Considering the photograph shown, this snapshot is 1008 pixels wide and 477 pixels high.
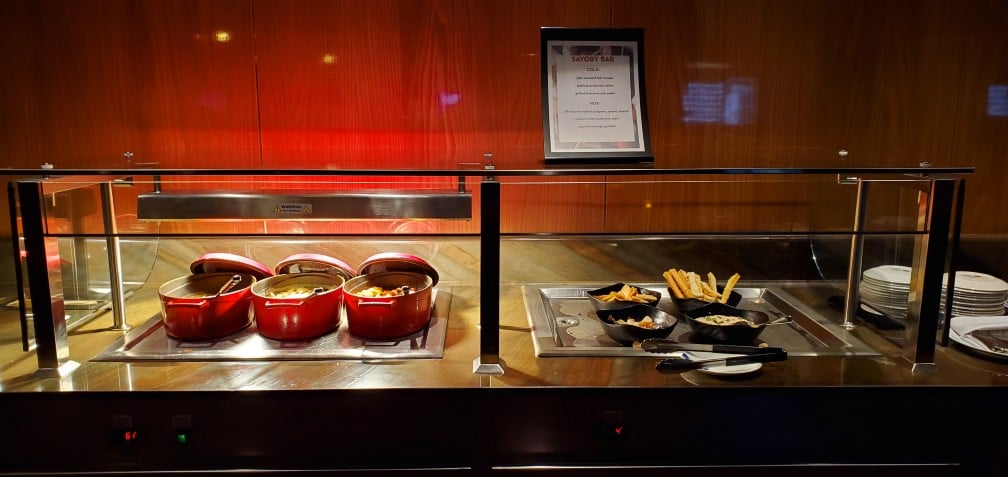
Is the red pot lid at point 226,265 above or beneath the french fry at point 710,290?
above

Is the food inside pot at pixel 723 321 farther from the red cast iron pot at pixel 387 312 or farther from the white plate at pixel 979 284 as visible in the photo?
the red cast iron pot at pixel 387 312

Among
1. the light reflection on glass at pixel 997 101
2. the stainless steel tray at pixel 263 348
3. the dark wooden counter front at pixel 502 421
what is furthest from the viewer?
the light reflection on glass at pixel 997 101

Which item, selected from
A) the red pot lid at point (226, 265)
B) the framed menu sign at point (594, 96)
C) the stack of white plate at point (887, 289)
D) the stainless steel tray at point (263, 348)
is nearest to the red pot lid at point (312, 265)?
the red pot lid at point (226, 265)

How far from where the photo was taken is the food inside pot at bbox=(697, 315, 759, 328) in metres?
1.59

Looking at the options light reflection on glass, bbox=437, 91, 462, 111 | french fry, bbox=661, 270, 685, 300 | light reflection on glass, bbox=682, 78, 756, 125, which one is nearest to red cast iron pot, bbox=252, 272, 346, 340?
light reflection on glass, bbox=437, 91, 462, 111

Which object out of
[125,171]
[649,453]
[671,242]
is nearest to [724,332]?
[649,453]

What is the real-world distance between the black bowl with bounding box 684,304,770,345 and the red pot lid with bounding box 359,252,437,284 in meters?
0.71

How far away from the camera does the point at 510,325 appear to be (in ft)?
5.69

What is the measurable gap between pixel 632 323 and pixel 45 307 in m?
1.36

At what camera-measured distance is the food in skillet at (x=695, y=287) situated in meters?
1.77

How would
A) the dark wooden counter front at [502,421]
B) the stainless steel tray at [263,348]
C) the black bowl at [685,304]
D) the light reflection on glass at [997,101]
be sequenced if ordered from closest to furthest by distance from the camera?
the dark wooden counter front at [502,421]
the stainless steel tray at [263,348]
the black bowl at [685,304]
the light reflection on glass at [997,101]

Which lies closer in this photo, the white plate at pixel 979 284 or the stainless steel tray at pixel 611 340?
the stainless steel tray at pixel 611 340

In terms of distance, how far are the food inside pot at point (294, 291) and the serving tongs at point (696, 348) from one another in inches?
32.2

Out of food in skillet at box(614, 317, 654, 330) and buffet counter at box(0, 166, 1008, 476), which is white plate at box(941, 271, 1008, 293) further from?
food in skillet at box(614, 317, 654, 330)
